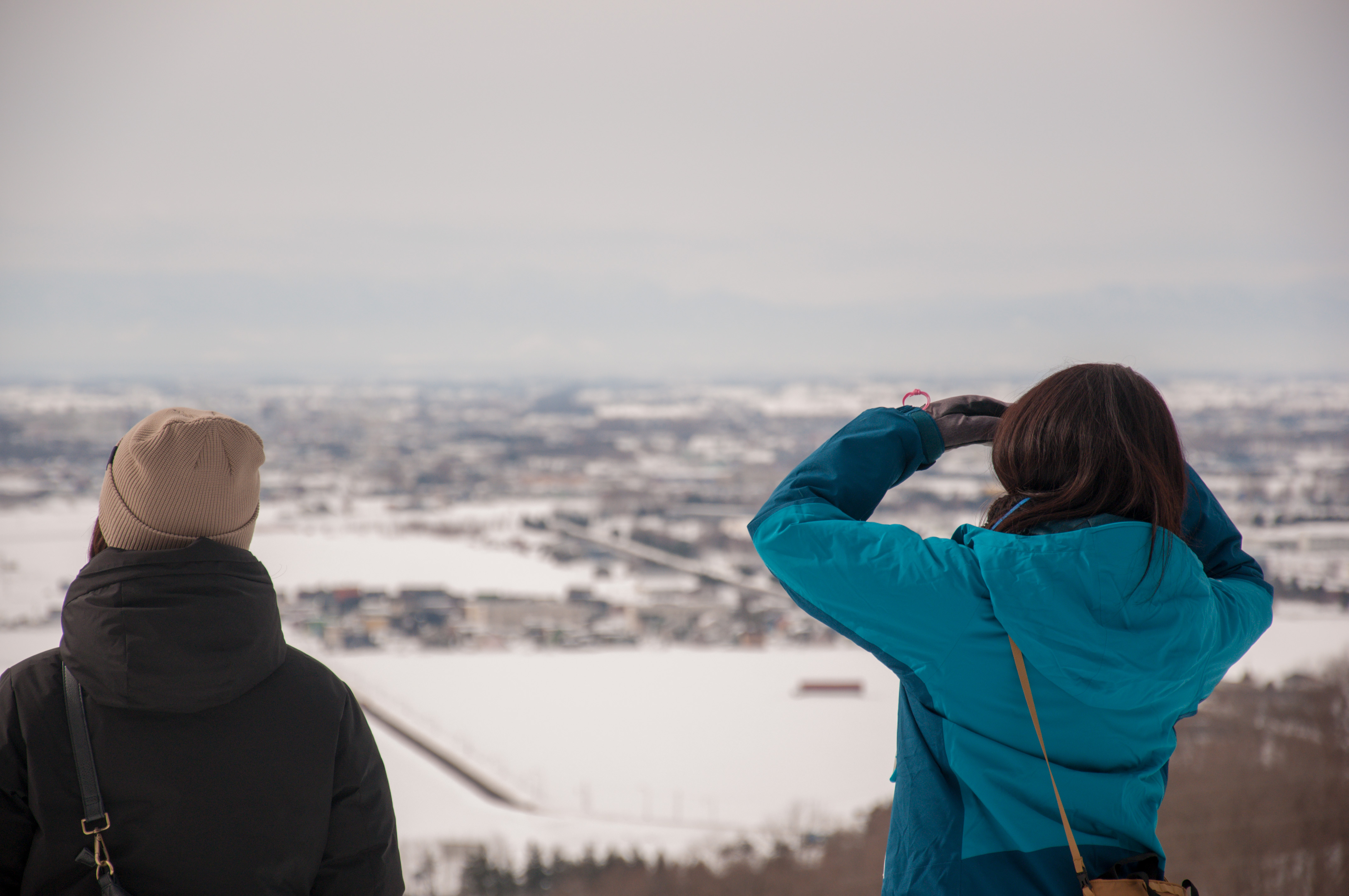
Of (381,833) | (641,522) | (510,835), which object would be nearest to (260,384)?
(641,522)

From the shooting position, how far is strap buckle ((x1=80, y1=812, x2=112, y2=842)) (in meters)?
0.78

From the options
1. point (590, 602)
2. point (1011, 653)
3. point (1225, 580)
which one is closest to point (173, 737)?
point (1011, 653)

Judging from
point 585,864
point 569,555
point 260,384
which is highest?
point 260,384

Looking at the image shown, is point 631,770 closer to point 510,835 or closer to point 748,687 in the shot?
point 748,687

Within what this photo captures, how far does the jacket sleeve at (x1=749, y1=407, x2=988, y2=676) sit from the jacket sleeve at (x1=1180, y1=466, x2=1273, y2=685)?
253mm

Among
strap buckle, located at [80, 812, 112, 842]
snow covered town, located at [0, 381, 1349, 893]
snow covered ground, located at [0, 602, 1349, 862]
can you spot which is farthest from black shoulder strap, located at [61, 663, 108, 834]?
snow covered ground, located at [0, 602, 1349, 862]

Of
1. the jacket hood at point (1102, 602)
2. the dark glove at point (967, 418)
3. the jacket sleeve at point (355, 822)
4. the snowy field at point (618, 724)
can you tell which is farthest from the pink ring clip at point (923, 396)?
the snowy field at point (618, 724)

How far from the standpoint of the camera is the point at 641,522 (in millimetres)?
17281

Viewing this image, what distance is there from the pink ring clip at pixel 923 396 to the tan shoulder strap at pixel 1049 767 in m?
0.30

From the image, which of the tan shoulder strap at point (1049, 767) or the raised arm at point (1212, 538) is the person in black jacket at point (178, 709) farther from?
the raised arm at point (1212, 538)

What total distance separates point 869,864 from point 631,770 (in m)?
3.44

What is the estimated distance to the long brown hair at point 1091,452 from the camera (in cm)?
75

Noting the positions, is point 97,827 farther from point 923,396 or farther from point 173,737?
point 923,396

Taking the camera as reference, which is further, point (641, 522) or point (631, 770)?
point (641, 522)
